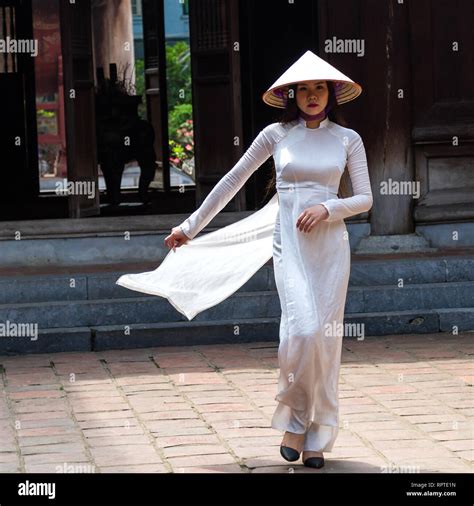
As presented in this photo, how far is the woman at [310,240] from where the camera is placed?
256 inches

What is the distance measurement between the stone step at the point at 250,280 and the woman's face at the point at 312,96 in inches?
180

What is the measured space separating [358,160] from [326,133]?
0.69ft

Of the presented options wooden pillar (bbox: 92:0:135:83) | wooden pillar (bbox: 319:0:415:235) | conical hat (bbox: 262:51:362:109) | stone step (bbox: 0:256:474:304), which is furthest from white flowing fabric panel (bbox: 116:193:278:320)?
wooden pillar (bbox: 92:0:135:83)

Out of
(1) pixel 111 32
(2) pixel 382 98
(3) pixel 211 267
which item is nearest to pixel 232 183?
(3) pixel 211 267

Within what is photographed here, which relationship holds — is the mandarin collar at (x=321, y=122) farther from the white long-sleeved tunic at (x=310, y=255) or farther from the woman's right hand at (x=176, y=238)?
the woman's right hand at (x=176, y=238)

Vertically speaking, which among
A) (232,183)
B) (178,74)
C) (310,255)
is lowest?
(310,255)

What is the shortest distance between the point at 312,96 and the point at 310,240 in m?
0.72

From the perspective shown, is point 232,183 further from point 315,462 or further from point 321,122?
point 315,462

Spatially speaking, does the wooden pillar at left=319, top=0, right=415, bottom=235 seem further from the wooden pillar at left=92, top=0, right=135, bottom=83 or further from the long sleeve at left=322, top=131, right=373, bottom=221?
the wooden pillar at left=92, top=0, right=135, bottom=83

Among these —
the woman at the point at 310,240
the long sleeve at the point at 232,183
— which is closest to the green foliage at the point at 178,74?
the long sleeve at the point at 232,183

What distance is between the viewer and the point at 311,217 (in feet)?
21.2

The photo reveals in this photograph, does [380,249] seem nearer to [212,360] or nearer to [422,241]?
[422,241]

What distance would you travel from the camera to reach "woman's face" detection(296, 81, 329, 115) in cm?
665

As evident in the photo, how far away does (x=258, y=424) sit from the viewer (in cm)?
776
